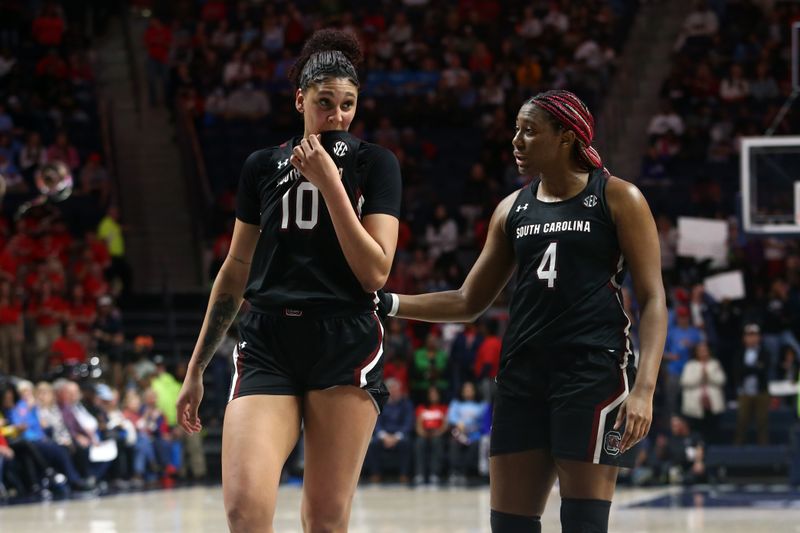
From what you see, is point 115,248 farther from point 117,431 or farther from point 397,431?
point 397,431

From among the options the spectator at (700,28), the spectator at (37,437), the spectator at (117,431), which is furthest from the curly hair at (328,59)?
the spectator at (700,28)

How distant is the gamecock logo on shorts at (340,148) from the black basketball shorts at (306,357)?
58cm

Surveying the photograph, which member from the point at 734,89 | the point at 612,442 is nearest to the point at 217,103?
the point at 734,89

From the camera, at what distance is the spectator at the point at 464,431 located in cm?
1702

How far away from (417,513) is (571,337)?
27.9ft

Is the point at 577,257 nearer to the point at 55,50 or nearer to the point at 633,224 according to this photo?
the point at 633,224

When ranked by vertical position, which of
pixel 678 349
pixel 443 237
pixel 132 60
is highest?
pixel 132 60

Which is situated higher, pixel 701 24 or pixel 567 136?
pixel 701 24

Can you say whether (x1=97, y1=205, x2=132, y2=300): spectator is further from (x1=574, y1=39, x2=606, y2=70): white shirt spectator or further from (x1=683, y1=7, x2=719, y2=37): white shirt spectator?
(x1=683, y1=7, x2=719, y2=37): white shirt spectator

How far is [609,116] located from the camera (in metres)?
22.5

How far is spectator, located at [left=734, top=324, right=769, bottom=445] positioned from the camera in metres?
16.5

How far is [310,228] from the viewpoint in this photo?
4781 millimetres

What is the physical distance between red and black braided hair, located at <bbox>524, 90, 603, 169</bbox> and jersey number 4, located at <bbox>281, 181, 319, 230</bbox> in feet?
3.00

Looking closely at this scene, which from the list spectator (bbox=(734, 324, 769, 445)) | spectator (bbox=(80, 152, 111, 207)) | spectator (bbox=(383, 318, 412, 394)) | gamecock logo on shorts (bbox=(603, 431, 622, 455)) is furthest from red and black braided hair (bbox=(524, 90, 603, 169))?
spectator (bbox=(80, 152, 111, 207))
